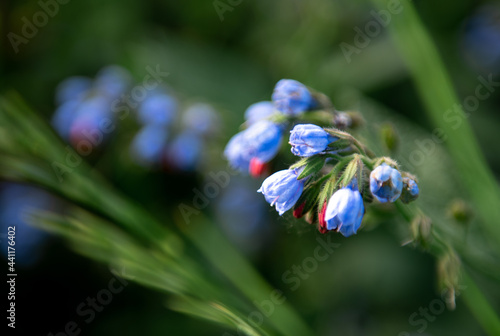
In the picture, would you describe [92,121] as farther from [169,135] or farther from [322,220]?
[322,220]

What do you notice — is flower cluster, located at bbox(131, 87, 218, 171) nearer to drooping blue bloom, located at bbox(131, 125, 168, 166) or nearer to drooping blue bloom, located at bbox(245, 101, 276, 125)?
drooping blue bloom, located at bbox(131, 125, 168, 166)

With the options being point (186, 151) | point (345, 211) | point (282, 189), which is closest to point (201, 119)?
point (186, 151)

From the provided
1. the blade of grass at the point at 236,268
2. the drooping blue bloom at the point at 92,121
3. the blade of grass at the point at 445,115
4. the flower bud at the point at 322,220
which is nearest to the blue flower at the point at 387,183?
the flower bud at the point at 322,220

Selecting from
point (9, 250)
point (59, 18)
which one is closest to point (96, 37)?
point (59, 18)

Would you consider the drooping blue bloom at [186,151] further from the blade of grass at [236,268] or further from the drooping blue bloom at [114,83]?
the drooping blue bloom at [114,83]

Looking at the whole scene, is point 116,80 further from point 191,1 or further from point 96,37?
point 191,1
